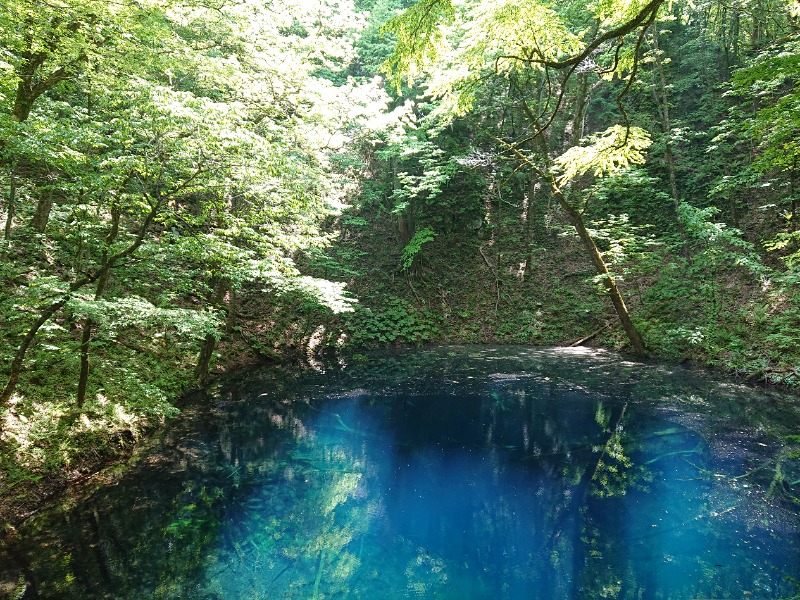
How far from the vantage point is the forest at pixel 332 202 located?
520cm

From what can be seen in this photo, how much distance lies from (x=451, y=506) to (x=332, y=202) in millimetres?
7082

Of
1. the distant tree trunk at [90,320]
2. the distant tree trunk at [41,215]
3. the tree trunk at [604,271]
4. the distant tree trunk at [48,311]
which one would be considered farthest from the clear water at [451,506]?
the distant tree trunk at [41,215]

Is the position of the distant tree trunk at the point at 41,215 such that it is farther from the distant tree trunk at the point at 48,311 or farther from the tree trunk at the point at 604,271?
the tree trunk at the point at 604,271

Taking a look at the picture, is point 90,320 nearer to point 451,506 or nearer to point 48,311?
point 48,311

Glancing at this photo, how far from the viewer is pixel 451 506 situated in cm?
520

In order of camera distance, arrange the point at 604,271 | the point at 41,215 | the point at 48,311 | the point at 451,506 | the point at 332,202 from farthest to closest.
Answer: the point at 604,271 → the point at 332,202 → the point at 41,215 → the point at 451,506 → the point at 48,311

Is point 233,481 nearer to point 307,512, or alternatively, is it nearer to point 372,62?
point 307,512

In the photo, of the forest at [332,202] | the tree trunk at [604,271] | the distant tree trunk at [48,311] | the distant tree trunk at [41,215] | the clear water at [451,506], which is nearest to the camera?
the clear water at [451,506]

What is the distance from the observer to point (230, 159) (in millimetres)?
5836

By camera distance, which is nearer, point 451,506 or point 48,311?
point 48,311

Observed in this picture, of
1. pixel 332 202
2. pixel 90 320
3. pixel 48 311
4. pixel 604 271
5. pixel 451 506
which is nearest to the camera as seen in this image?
pixel 48 311

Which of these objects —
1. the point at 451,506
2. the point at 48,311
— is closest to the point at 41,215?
the point at 48,311

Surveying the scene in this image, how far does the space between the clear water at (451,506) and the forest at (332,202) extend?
4.00 ft

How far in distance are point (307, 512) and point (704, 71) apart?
72.0ft
